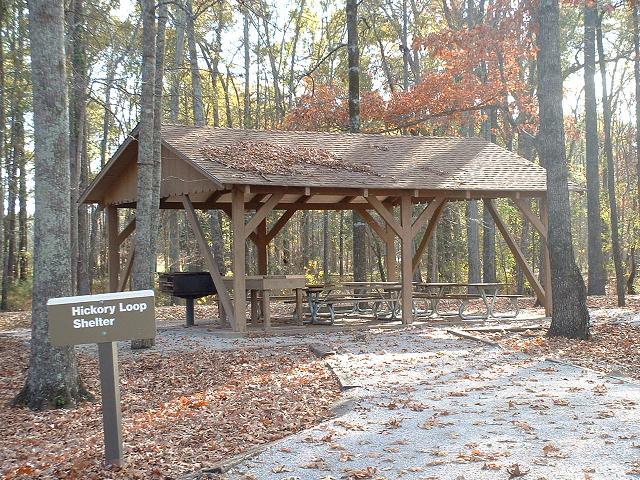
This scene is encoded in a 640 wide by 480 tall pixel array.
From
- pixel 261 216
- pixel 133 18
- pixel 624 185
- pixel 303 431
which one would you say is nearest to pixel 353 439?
pixel 303 431

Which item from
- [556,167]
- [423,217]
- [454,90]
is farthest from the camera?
[454,90]

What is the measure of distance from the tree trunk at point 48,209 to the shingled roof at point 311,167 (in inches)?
194

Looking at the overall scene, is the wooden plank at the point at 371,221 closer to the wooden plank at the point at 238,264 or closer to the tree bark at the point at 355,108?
the tree bark at the point at 355,108

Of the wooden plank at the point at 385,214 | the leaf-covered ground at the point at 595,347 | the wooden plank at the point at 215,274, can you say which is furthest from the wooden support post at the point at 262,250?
the leaf-covered ground at the point at 595,347

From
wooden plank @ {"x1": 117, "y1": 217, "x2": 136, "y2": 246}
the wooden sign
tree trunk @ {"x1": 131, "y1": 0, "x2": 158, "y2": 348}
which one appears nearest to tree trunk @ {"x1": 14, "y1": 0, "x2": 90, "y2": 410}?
the wooden sign

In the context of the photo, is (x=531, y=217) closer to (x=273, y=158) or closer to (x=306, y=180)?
(x=306, y=180)

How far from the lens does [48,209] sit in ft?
25.2

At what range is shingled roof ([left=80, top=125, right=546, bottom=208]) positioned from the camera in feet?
44.7

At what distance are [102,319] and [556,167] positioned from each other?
340 inches

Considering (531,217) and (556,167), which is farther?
(531,217)

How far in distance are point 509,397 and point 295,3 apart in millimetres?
28568

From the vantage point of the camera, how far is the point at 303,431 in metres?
6.16

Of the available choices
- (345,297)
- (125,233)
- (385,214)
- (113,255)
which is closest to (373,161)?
(385,214)

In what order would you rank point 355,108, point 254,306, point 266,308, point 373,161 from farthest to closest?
point 355,108 < point 373,161 < point 254,306 < point 266,308
